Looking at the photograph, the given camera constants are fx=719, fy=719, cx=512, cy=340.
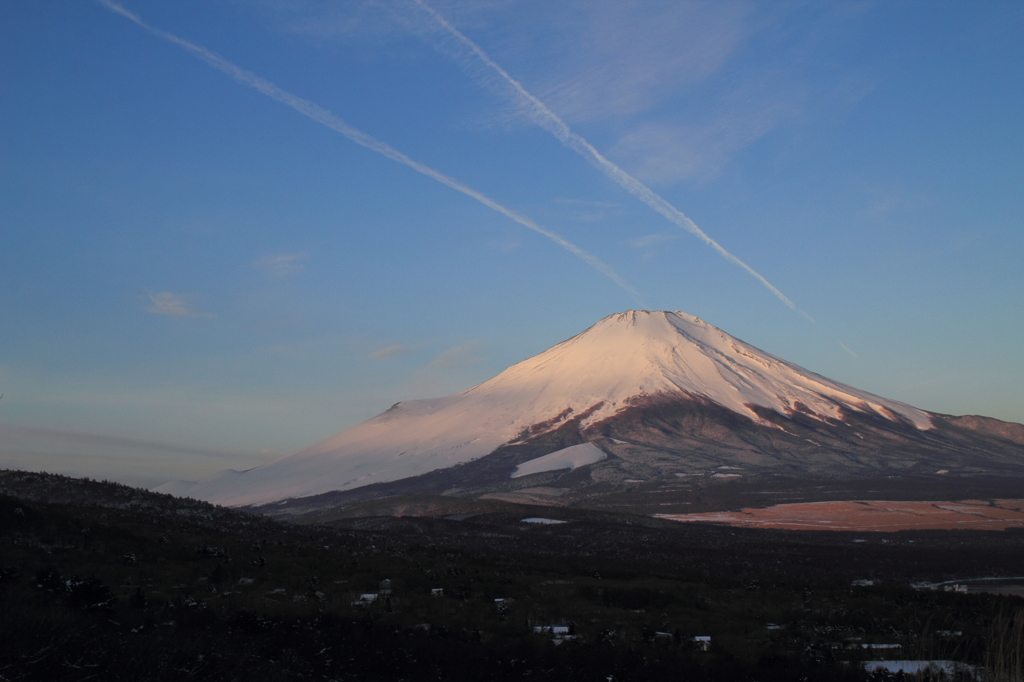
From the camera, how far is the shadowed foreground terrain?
11727mm

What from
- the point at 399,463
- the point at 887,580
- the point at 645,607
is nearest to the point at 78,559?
the point at 645,607

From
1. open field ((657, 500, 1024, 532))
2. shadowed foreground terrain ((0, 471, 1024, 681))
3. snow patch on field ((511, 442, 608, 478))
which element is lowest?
open field ((657, 500, 1024, 532))

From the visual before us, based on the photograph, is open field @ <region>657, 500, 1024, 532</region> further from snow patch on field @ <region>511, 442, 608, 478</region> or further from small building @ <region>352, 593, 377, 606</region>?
snow patch on field @ <region>511, 442, 608, 478</region>

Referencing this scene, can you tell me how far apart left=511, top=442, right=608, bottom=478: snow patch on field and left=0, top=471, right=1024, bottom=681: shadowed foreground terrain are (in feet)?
363

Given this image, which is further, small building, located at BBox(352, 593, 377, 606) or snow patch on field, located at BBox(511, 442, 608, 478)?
snow patch on field, located at BBox(511, 442, 608, 478)

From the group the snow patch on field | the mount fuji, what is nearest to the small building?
the mount fuji

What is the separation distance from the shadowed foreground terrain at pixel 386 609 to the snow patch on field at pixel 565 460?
111 m

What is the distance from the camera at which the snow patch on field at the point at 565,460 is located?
143 meters

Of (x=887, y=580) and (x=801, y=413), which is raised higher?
(x=801, y=413)

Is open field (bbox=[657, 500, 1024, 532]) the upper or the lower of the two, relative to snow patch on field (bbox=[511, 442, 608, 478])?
lower

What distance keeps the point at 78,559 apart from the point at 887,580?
2999cm

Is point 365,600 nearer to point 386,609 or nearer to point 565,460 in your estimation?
point 386,609

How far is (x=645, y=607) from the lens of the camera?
61.5ft

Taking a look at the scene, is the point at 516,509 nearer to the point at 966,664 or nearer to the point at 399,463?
the point at 966,664
